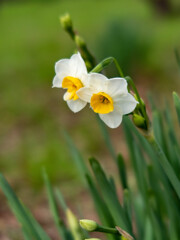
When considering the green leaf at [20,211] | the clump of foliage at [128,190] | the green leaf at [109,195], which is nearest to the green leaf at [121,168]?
the clump of foliage at [128,190]

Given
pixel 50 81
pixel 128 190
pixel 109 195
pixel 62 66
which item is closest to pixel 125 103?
pixel 62 66

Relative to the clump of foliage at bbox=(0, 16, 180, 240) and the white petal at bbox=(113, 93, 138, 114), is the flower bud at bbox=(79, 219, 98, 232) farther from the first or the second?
the white petal at bbox=(113, 93, 138, 114)

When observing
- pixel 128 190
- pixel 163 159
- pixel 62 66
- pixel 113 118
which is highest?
pixel 62 66

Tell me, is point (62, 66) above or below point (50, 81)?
above

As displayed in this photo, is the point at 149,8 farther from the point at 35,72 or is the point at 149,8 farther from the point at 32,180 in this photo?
the point at 32,180

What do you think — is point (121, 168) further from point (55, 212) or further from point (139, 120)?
point (139, 120)

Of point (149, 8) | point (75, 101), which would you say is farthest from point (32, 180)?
point (149, 8)
